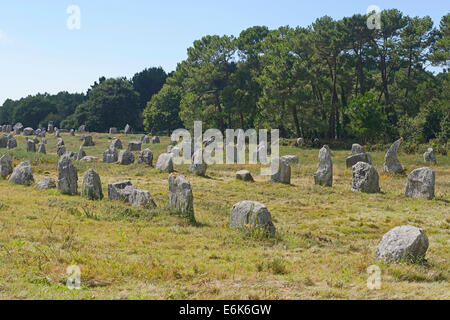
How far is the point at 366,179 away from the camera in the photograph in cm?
2130

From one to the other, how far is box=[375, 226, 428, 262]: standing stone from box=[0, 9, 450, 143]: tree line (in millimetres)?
34188

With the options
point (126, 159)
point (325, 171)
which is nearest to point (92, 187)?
point (325, 171)

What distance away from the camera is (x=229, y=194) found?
20625 millimetres

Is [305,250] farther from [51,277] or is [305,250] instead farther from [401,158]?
[401,158]

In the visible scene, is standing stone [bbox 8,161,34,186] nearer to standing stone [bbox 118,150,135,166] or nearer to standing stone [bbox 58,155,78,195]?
standing stone [bbox 58,155,78,195]

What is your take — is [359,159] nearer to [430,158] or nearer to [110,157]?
[430,158]

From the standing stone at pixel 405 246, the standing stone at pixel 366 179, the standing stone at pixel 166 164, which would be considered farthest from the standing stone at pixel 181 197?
the standing stone at pixel 166 164

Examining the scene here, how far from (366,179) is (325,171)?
256cm

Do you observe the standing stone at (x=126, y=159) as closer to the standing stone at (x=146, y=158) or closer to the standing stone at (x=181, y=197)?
the standing stone at (x=146, y=158)

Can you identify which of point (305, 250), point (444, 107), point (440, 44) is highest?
point (440, 44)

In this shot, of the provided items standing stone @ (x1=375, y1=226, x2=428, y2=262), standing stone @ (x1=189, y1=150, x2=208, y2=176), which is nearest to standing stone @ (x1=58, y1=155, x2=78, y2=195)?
standing stone @ (x1=189, y1=150, x2=208, y2=176)
